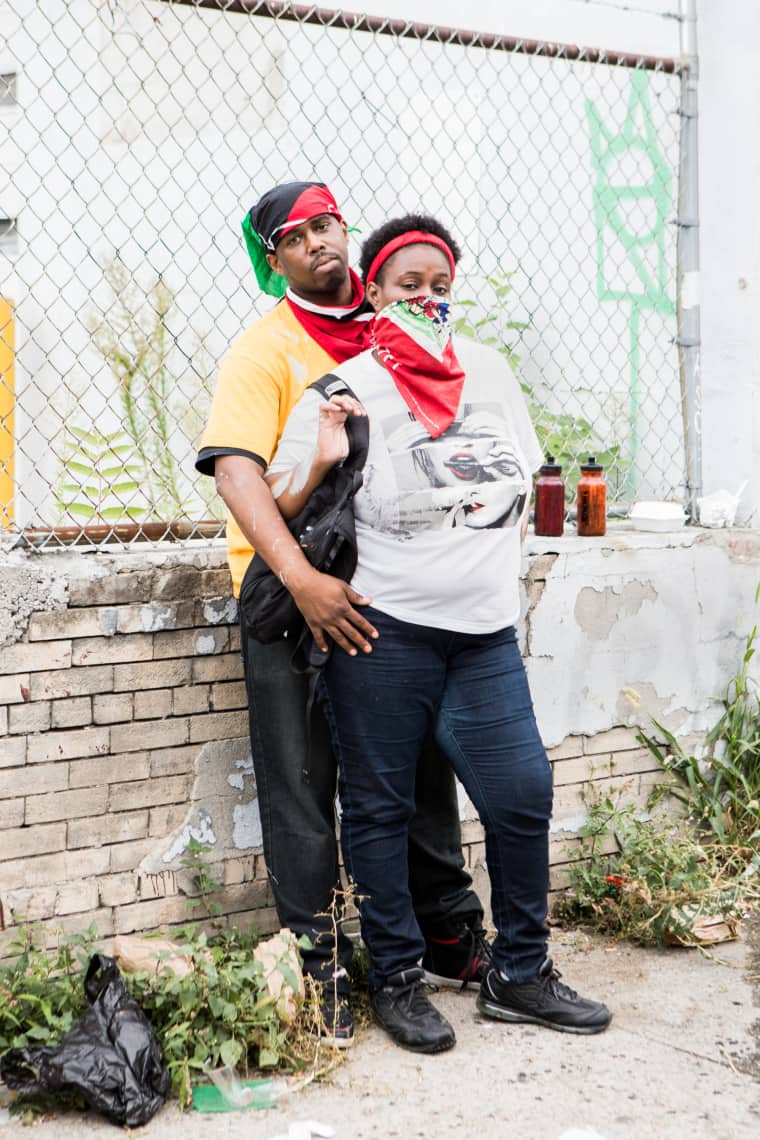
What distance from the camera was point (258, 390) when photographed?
284 centimetres

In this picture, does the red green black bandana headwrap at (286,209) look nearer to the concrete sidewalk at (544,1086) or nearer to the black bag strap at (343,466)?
the black bag strap at (343,466)

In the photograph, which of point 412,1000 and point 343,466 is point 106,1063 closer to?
point 412,1000

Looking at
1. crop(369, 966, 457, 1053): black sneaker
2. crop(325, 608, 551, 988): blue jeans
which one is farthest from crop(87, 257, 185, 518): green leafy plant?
crop(369, 966, 457, 1053): black sneaker

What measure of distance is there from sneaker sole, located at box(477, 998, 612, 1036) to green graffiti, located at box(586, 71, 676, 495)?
9.46 ft

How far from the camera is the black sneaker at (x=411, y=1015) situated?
9.37 feet

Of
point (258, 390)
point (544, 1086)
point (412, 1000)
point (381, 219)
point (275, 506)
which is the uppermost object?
point (381, 219)

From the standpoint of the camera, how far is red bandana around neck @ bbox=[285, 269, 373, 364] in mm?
2996

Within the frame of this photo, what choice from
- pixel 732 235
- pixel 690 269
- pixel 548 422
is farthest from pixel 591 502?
pixel 732 235

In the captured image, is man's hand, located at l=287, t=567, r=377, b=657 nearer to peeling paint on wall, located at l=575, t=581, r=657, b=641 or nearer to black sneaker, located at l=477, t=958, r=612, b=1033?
black sneaker, located at l=477, t=958, r=612, b=1033

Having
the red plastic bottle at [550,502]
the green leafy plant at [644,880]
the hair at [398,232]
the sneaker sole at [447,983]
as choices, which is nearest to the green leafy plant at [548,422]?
the red plastic bottle at [550,502]

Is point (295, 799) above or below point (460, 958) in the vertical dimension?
above

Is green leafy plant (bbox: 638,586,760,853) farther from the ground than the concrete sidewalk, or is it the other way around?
green leafy plant (bbox: 638,586,760,853)

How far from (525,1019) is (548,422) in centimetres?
256

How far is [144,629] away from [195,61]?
3.51 meters
